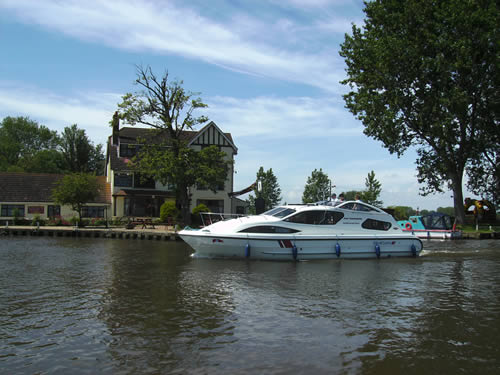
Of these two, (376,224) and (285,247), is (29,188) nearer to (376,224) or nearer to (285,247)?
(285,247)

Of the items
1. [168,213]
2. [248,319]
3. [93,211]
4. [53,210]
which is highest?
[53,210]

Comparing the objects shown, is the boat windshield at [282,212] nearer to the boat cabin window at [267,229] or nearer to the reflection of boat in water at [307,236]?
the reflection of boat in water at [307,236]

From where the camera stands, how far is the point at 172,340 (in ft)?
29.1

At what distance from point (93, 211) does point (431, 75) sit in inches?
1452

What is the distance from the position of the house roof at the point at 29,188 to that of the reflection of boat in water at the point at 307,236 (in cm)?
3041

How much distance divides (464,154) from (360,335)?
3444 cm

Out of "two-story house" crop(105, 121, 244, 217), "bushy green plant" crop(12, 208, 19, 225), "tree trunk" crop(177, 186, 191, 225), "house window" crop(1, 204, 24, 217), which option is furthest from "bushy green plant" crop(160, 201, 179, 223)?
"house window" crop(1, 204, 24, 217)

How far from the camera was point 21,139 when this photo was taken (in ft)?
273

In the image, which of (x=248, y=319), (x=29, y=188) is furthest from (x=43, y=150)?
(x=248, y=319)

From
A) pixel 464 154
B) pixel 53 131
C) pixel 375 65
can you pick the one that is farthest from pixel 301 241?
pixel 53 131

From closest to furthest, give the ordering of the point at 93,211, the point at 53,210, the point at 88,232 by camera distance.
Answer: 1. the point at 88,232
2. the point at 53,210
3. the point at 93,211

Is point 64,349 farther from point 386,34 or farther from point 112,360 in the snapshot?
point 386,34

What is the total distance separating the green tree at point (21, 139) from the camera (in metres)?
78.9

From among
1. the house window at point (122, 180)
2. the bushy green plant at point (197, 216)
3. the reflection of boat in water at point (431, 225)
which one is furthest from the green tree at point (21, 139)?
the reflection of boat in water at point (431, 225)
